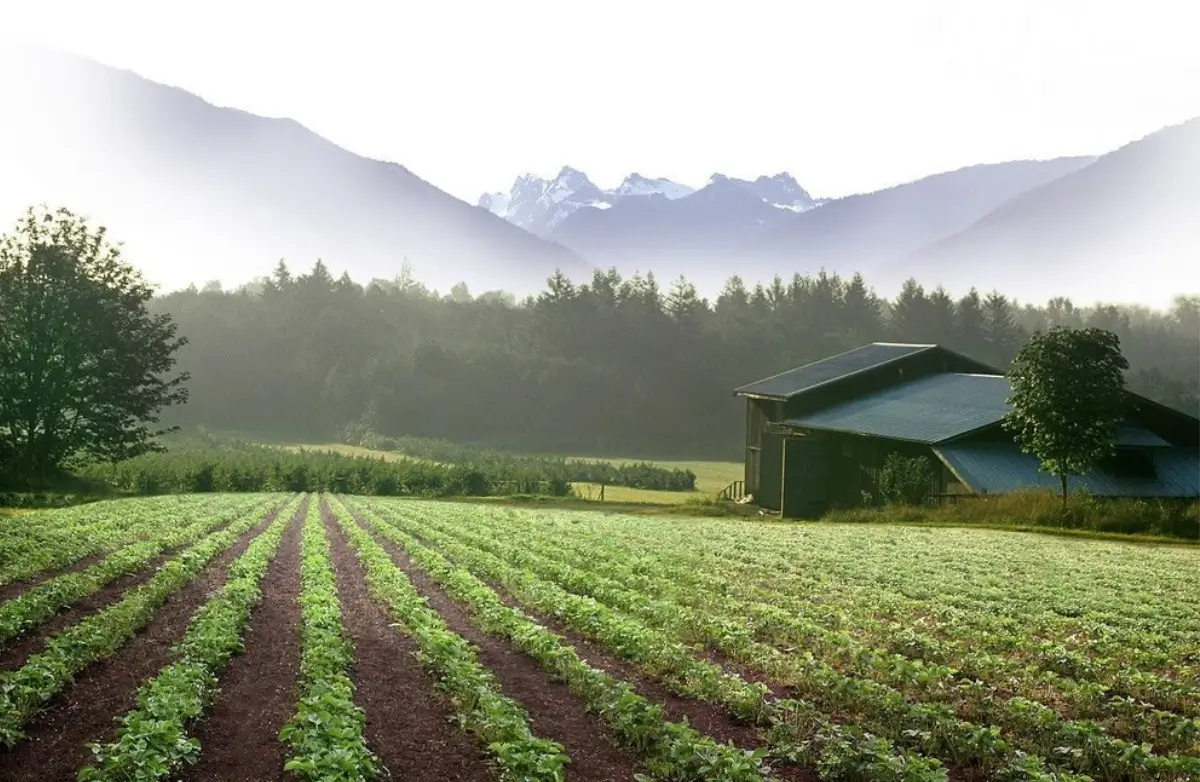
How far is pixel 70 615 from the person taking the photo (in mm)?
15195

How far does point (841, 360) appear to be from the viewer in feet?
188

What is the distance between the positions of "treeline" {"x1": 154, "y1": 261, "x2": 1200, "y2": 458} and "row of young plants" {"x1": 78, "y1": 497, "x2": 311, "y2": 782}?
93630mm

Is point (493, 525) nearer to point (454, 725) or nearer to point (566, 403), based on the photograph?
point (454, 725)

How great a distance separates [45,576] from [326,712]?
12.0 m

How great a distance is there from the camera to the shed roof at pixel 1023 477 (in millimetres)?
38125

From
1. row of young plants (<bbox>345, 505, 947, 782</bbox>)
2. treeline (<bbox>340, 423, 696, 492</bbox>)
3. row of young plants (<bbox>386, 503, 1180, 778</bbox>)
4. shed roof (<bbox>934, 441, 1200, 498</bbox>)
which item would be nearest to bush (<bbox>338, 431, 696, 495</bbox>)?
treeline (<bbox>340, 423, 696, 492</bbox>)

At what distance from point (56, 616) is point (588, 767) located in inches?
403

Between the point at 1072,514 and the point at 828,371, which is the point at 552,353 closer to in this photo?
the point at 828,371

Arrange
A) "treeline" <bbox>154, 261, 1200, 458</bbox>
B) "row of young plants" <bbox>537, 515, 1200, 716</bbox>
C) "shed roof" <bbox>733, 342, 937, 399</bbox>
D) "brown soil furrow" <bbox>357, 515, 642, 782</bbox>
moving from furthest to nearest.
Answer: "treeline" <bbox>154, 261, 1200, 458</bbox> < "shed roof" <bbox>733, 342, 937, 399</bbox> < "row of young plants" <bbox>537, 515, 1200, 716</bbox> < "brown soil furrow" <bbox>357, 515, 642, 782</bbox>

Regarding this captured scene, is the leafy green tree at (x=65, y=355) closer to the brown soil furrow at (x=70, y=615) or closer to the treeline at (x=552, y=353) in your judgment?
the brown soil furrow at (x=70, y=615)

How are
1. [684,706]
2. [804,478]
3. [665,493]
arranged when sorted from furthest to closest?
Answer: [665,493], [804,478], [684,706]

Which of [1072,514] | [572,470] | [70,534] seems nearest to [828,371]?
[1072,514]

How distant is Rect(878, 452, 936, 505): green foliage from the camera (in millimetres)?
40250

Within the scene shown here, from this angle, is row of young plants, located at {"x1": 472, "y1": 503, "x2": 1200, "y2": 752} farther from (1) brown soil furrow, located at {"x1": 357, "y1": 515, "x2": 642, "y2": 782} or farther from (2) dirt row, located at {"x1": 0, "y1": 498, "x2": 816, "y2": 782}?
(1) brown soil furrow, located at {"x1": 357, "y1": 515, "x2": 642, "y2": 782}
